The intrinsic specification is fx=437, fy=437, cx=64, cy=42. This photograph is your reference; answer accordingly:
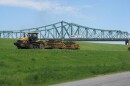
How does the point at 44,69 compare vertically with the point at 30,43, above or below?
below

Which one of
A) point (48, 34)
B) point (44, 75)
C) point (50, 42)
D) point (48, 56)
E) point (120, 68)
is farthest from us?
point (48, 34)

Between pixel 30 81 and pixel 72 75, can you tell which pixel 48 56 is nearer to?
pixel 72 75

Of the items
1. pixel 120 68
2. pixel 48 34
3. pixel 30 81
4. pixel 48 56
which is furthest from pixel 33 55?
pixel 48 34

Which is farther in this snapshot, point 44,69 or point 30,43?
point 30,43

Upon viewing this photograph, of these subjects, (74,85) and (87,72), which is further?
(87,72)

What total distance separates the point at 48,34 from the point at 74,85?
167336mm

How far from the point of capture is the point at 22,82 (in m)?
22.9

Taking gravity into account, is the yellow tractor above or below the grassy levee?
above

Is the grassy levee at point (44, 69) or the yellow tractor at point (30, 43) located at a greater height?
the yellow tractor at point (30, 43)

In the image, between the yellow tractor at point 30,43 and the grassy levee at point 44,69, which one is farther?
the yellow tractor at point 30,43

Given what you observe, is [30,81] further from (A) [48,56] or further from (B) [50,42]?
(B) [50,42]

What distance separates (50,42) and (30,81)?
143 feet

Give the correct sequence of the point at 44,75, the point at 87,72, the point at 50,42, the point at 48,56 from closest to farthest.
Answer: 1. the point at 44,75
2. the point at 87,72
3. the point at 48,56
4. the point at 50,42

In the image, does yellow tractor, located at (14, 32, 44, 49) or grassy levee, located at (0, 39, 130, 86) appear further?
yellow tractor, located at (14, 32, 44, 49)
